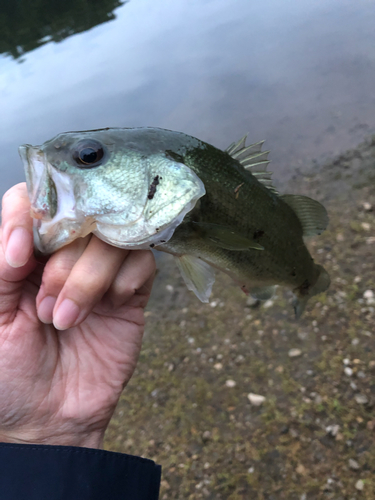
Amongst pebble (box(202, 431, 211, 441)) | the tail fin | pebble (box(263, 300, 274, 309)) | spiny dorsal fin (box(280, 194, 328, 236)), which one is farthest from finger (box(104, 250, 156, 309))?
pebble (box(263, 300, 274, 309))

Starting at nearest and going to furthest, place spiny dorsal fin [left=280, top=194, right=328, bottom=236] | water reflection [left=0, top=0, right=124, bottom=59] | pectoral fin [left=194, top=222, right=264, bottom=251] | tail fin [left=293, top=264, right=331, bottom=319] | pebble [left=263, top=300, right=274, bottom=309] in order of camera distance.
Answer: pectoral fin [left=194, top=222, right=264, bottom=251]
spiny dorsal fin [left=280, top=194, right=328, bottom=236]
tail fin [left=293, top=264, right=331, bottom=319]
pebble [left=263, top=300, right=274, bottom=309]
water reflection [left=0, top=0, right=124, bottom=59]

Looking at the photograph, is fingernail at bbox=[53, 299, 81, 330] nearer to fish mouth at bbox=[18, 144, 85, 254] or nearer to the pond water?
fish mouth at bbox=[18, 144, 85, 254]

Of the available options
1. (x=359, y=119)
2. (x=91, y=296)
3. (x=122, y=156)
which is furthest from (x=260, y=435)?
(x=359, y=119)

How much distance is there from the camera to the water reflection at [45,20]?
14.1 m

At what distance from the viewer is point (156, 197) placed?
130 centimetres

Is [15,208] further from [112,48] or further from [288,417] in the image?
[112,48]

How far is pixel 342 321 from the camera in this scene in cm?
328

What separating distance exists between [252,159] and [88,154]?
2.75ft

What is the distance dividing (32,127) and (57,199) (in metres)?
7.94

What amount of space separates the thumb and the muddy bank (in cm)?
218

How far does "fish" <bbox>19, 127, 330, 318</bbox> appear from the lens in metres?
1.22

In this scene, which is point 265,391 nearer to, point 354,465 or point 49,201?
point 354,465

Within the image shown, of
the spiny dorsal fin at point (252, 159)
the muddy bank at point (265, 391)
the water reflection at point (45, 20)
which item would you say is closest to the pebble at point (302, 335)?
the muddy bank at point (265, 391)

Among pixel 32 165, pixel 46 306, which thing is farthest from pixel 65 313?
pixel 32 165
